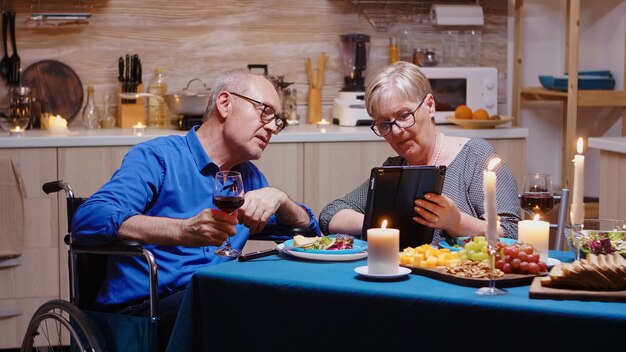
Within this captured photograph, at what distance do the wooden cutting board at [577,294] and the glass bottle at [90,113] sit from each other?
326 centimetres

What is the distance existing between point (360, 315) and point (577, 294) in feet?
1.44

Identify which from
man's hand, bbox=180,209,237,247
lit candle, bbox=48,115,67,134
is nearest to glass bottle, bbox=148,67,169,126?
lit candle, bbox=48,115,67,134

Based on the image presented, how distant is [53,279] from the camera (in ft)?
13.7

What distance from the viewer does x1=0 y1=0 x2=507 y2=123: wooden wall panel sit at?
480 centimetres

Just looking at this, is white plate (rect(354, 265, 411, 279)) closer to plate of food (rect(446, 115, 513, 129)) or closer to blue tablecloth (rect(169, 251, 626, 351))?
blue tablecloth (rect(169, 251, 626, 351))

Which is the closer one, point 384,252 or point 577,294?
point 577,294

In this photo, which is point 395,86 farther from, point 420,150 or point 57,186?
point 57,186

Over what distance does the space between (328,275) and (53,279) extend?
2.45 m

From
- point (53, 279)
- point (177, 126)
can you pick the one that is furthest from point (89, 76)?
point (53, 279)

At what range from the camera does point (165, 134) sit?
→ 4.41m

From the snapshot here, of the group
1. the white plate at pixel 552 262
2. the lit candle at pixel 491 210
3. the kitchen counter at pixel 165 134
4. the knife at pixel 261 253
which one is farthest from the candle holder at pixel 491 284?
the kitchen counter at pixel 165 134

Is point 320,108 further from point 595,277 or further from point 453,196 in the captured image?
point 595,277

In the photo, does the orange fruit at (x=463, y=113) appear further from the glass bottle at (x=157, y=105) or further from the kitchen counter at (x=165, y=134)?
the glass bottle at (x=157, y=105)

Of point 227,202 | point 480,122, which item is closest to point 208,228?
point 227,202
